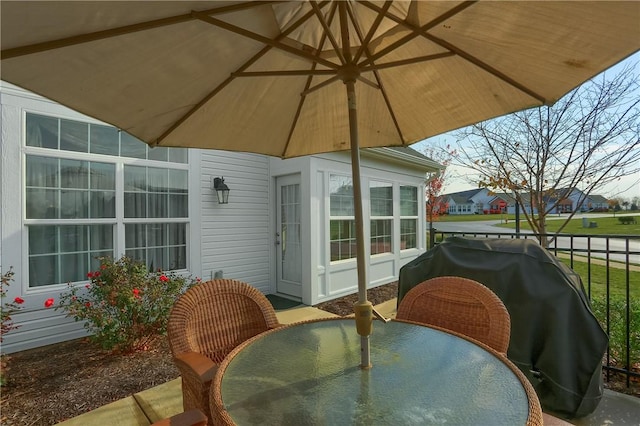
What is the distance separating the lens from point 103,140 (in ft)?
14.5

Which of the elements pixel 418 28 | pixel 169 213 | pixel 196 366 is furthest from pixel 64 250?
pixel 418 28

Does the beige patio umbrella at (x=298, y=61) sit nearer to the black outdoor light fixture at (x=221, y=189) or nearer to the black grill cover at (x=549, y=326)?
the black grill cover at (x=549, y=326)

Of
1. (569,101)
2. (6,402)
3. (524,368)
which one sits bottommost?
(6,402)

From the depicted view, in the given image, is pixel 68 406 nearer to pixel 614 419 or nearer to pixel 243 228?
pixel 243 228

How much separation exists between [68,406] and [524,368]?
139 inches

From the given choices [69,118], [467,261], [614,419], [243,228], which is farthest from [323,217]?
[614,419]

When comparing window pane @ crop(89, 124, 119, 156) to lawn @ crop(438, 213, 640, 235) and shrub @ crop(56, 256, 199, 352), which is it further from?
lawn @ crop(438, 213, 640, 235)

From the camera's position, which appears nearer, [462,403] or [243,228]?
[462,403]

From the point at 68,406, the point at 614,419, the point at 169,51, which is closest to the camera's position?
the point at 169,51

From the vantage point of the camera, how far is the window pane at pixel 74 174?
409 centimetres

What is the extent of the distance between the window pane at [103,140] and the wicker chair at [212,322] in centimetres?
337

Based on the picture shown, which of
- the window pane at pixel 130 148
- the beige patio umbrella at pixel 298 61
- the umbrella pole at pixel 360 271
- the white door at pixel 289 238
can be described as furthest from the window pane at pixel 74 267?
the umbrella pole at pixel 360 271

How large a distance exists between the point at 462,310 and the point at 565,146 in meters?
5.10

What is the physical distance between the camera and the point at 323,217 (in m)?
5.74
